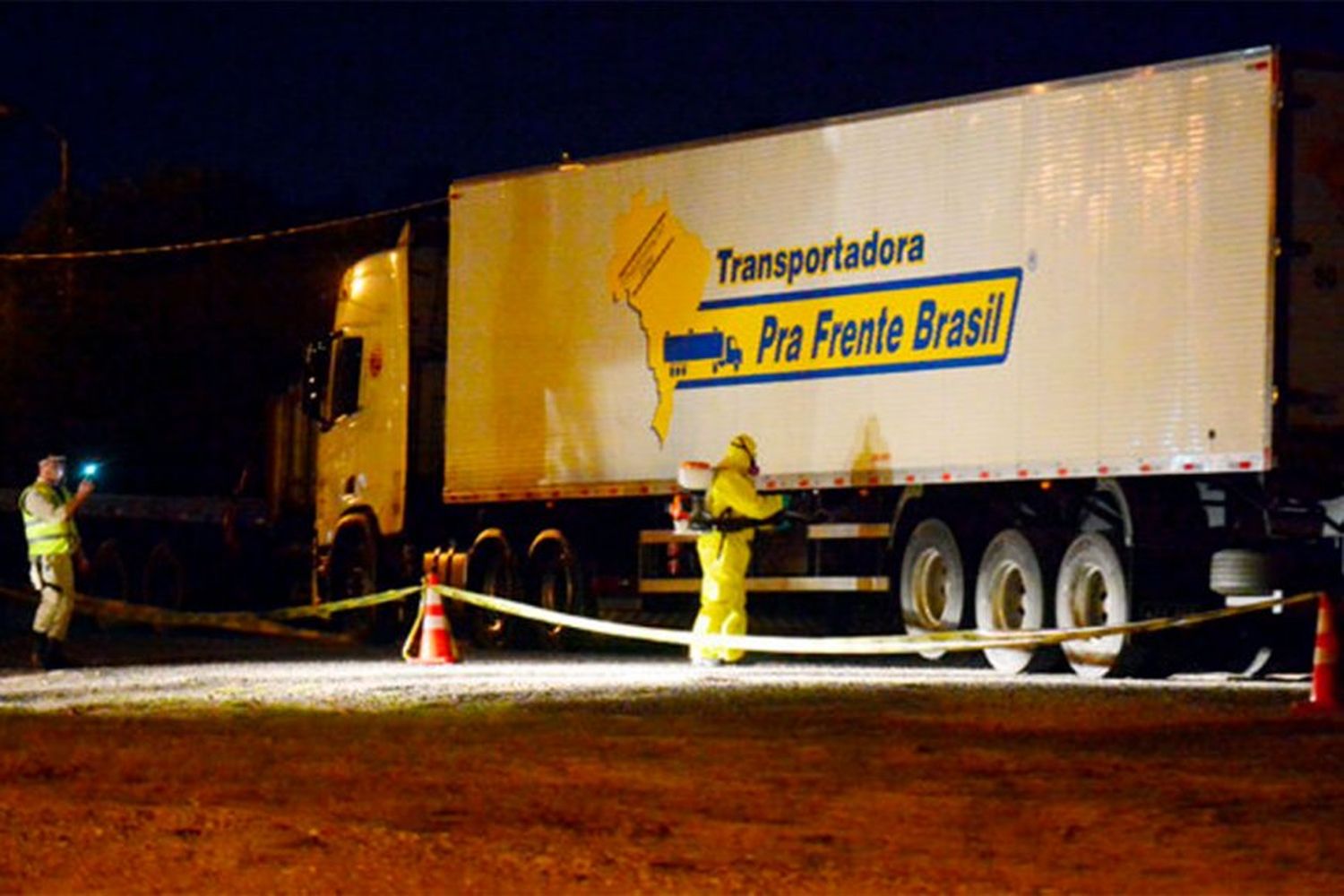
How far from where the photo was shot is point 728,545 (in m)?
21.4

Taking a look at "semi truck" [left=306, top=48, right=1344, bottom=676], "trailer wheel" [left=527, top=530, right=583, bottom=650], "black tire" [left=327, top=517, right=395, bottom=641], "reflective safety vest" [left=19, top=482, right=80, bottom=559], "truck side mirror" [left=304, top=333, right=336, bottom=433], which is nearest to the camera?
"semi truck" [left=306, top=48, right=1344, bottom=676]

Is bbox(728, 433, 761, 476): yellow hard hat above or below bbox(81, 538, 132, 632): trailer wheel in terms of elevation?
above

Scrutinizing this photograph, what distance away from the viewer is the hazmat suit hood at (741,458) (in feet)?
71.3

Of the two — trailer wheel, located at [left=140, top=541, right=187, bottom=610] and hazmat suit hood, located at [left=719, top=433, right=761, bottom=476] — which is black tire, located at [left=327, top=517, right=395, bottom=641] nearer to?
trailer wheel, located at [left=140, top=541, right=187, bottom=610]

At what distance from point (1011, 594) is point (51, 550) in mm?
7523

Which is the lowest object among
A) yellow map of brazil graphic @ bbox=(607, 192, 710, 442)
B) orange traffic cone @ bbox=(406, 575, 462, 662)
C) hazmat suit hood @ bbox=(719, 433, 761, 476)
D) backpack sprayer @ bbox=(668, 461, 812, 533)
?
orange traffic cone @ bbox=(406, 575, 462, 662)

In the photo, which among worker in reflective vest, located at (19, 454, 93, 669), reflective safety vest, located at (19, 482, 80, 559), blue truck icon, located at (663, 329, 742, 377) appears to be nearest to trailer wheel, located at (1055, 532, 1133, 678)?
blue truck icon, located at (663, 329, 742, 377)

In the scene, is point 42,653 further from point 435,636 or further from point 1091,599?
point 1091,599

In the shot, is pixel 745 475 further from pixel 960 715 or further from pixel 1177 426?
pixel 960 715

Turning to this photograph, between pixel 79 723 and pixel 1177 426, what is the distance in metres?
7.86

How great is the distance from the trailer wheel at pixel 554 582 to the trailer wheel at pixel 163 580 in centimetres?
803

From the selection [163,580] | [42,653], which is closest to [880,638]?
[42,653]

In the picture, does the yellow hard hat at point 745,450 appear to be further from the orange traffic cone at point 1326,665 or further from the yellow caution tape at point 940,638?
the orange traffic cone at point 1326,665

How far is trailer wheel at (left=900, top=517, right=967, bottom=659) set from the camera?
21.5m
